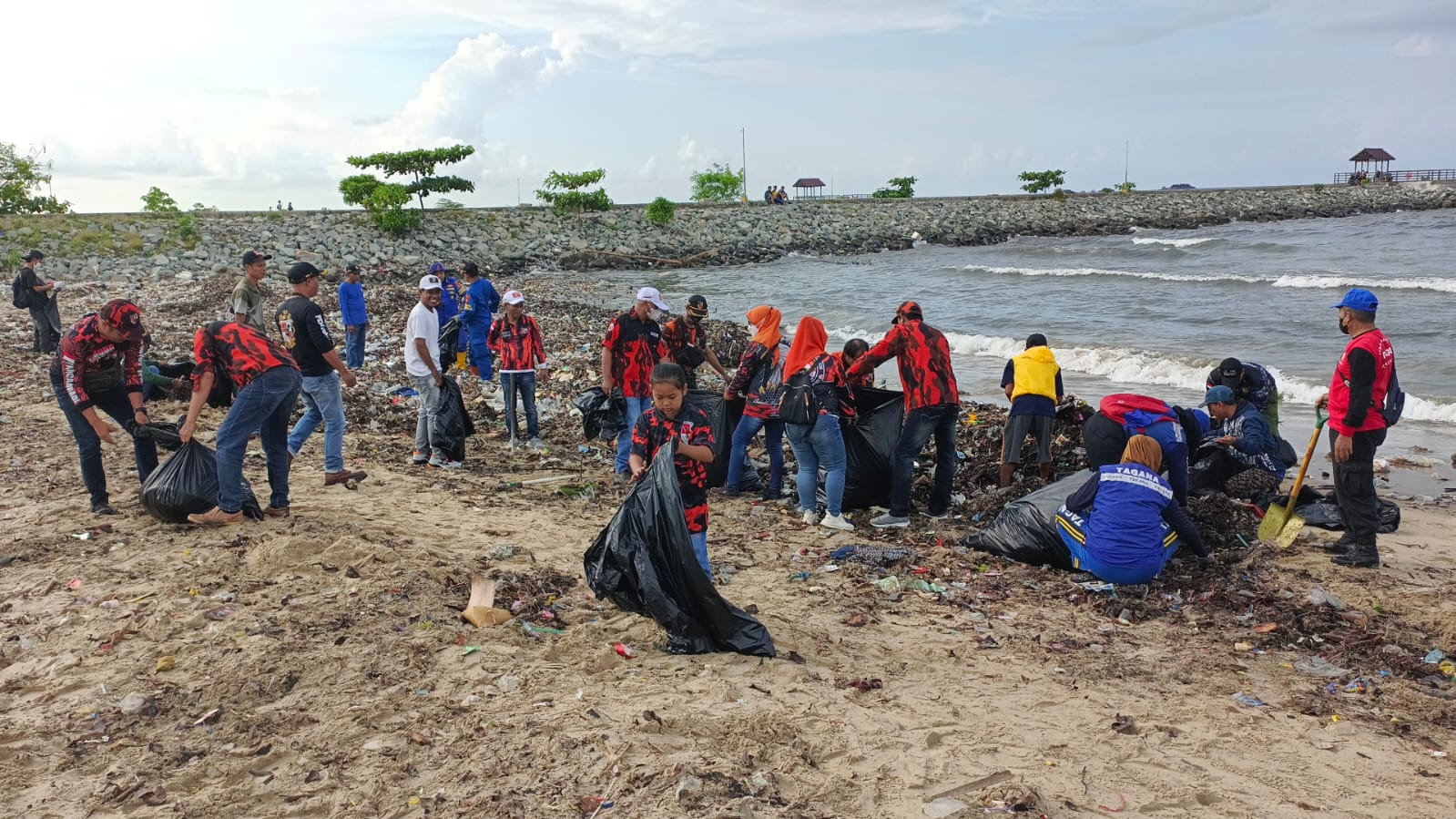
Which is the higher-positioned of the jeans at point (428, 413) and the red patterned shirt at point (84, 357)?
the red patterned shirt at point (84, 357)

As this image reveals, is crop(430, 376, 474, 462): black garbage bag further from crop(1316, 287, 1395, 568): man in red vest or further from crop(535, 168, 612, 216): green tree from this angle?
crop(535, 168, 612, 216): green tree

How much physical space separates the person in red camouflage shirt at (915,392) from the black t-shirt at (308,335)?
144 inches

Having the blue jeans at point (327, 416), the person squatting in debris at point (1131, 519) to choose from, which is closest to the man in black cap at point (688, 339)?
the blue jeans at point (327, 416)

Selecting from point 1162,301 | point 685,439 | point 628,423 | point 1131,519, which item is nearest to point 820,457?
point 628,423

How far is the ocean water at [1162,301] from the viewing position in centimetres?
1363

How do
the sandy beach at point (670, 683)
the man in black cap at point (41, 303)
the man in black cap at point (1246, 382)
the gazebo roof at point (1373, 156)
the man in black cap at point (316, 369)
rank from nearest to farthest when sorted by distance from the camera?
the sandy beach at point (670, 683)
the man in black cap at point (316, 369)
the man in black cap at point (1246, 382)
the man in black cap at point (41, 303)
the gazebo roof at point (1373, 156)

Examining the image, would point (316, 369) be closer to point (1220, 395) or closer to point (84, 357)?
point (84, 357)

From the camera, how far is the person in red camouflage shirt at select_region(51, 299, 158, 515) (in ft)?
18.1

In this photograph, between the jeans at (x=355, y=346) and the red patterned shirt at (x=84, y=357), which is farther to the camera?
the jeans at (x=355, y=346)

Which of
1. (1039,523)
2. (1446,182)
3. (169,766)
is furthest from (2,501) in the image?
(1446,182)

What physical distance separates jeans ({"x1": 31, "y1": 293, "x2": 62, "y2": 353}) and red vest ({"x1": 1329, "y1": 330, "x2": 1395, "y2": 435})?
555 inches

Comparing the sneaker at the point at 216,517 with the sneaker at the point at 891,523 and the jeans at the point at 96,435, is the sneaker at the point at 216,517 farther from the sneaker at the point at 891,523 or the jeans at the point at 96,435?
the sneaker at the point at 891,523

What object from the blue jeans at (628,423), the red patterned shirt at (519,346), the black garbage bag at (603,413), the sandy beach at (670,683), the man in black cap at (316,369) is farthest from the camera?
the red patterned shirt at (519,346)

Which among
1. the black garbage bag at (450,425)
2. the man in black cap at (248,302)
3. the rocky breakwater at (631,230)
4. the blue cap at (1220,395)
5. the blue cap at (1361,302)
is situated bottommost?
the black garbage bag at (450,425)
